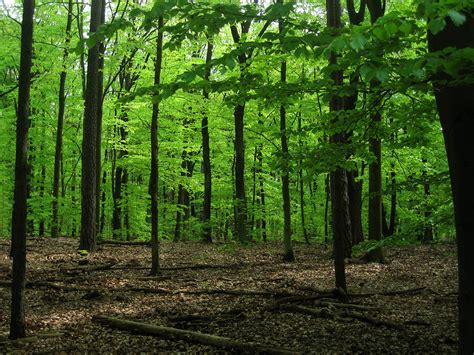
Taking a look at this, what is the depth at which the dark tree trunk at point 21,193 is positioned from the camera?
18.9ft

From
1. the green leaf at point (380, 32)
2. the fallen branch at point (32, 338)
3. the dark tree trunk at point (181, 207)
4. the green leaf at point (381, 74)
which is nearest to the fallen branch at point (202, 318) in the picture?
the fallen branch at point (32, 338)

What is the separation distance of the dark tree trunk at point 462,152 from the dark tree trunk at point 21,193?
5.24 m

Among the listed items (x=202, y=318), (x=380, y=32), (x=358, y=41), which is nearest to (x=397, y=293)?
(x=202, y=318)

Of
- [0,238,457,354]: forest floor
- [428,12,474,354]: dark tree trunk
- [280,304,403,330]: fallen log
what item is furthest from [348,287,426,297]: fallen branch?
[428,12,474,354]: dark tree trunk

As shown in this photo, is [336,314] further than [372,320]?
Yes

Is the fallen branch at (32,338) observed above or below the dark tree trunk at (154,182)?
below

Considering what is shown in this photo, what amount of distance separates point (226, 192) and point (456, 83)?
70.6 feet

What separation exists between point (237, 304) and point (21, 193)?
175 inches

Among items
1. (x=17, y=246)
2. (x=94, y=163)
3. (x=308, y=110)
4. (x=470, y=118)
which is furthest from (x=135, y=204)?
(x=470, y=118)

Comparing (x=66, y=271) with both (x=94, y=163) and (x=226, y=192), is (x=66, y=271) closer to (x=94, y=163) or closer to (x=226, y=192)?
(x=94, y=163)

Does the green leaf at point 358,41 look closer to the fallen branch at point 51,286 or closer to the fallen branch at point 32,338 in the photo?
the fallen branch at point 32,338

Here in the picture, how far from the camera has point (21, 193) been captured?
577cm

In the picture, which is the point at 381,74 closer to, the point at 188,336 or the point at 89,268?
the point at 188,336

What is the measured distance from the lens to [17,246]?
18.8ft
